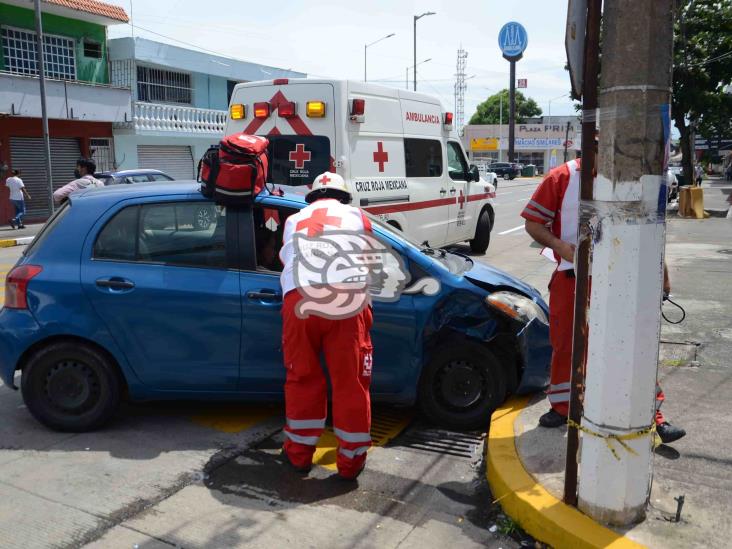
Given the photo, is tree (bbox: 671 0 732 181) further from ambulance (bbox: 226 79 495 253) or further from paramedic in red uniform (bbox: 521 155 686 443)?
paramedic in red uniform (bbox: 521 155 686 443)

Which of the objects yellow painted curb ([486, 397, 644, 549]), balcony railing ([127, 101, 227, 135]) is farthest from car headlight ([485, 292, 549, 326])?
balcony railing ([127, 101, 227, 135])

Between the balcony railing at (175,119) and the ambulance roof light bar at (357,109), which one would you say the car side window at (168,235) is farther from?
the balcony railing at (175,119)

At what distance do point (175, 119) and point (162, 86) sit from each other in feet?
8.45

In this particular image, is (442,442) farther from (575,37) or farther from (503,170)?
(503,170)

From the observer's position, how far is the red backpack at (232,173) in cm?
451

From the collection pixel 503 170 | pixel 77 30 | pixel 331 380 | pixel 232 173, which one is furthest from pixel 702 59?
pixel 503 170

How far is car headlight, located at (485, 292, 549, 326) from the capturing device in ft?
14.9

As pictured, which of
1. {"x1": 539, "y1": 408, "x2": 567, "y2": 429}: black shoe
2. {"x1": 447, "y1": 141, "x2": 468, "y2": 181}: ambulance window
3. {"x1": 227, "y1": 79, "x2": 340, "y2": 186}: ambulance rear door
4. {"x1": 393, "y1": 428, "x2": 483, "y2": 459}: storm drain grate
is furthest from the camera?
{"x1": 447, "y1": 141, "x2": 468, "y2": 181}: ambulance window

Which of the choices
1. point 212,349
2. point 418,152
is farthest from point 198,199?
point 418,152

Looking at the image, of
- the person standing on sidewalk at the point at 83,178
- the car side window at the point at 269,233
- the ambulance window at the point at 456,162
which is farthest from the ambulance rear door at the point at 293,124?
the car side window at the point at 269,233

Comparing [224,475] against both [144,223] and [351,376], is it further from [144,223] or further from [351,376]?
[144,223]

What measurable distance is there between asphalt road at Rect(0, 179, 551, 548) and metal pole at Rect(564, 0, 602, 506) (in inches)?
20.7

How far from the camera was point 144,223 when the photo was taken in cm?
462

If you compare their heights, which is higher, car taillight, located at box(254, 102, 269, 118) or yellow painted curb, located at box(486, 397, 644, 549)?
car taillight, located at box(254, 102, 269, 118)
